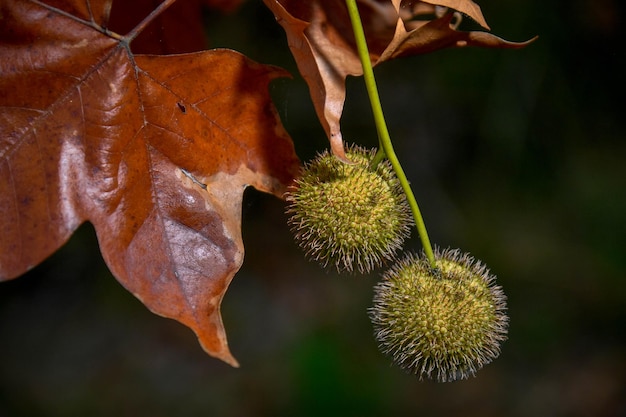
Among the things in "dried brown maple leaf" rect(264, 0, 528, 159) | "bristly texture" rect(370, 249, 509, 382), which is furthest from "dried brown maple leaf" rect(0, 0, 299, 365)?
"bristly texture" rect(370, 249, 509, 382)

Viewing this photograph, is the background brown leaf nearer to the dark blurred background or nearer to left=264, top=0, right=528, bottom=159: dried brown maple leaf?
left=264, top=0, right=528, bottom=159: dried brown maple leaf

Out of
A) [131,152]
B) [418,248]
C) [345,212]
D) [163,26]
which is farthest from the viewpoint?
[418,248]

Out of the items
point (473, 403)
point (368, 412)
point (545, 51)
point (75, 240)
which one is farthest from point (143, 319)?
point (545, 51)

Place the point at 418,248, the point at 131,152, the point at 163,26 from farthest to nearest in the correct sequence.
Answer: the point at 418,248 < the point at 163,26 < the point at 131,152

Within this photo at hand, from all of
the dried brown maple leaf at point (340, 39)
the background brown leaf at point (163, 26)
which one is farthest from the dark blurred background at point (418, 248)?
the dried brown maple leaf at point (340, 39)

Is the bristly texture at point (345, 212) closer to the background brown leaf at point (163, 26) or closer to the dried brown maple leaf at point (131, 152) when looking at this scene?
the dried brown maple leaf at point (131, 152)

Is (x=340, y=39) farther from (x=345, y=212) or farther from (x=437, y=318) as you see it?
(x=437, y=318)

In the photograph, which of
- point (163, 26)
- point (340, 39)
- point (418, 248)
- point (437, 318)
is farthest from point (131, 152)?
point (418, 248)
